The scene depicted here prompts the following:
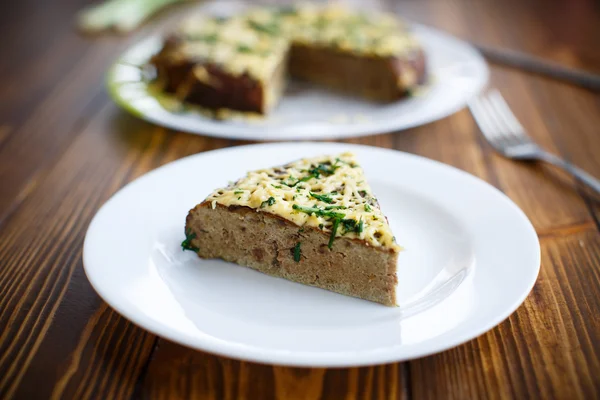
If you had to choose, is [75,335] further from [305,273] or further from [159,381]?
[305,273]

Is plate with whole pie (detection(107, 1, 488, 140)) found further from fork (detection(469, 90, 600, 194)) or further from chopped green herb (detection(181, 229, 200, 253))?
chopped green herb (detection(181, 229, 200, 253))

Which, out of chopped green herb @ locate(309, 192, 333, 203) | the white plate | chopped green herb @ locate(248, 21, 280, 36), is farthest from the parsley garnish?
chopped green herb @ locate(248, 21, 280, 36)

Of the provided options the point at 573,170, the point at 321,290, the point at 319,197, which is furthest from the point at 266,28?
the point at 321,290

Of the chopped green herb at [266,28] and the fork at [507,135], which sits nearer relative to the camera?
the fork at [507,135]

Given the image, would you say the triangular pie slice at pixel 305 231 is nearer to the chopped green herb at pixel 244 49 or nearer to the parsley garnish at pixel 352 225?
the parsley garnish at pixel 352 225

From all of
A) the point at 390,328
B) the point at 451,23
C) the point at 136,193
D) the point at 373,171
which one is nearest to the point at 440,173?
the point at 373,171

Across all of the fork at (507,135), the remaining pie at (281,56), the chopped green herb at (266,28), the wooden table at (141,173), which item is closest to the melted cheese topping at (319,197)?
the wooden table at (141,173)
